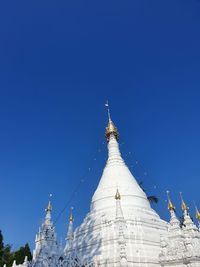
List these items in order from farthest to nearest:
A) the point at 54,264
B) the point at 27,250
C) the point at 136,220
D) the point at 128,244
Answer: the point at 27,250 → the point at 136,220 → the point at 128,244 → the point at 54,264

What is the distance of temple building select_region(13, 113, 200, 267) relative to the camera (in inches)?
808

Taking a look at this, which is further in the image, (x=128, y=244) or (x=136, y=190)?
(x=136, y=190)

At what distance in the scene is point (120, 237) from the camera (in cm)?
2031

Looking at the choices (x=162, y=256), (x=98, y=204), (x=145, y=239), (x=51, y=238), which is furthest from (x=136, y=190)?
(x=51, y=238)

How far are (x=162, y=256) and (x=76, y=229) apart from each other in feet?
31.8

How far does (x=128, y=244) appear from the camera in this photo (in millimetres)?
Result: 22984

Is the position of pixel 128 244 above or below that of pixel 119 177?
below

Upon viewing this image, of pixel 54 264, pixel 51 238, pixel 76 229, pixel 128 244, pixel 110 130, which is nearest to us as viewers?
pixel 54 264

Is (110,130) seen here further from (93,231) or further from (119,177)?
(93,231)

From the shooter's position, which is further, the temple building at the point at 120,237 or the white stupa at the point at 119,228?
the white stupa at the point at 119,228

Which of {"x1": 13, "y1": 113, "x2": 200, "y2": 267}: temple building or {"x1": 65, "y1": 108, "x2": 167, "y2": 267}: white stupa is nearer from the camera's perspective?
{"x1": 13, "y1": 113, "x2": 200, "y2": 267}: temple building

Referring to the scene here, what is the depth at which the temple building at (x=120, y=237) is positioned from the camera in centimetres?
2052

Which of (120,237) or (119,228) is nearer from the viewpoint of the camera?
(120,237)

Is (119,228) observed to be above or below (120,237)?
above
